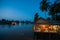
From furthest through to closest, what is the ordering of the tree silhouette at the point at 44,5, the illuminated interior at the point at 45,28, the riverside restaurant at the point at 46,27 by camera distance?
1. the tree silhouette at the point at 44,5
2. the illuminated interior at the point at 45,28
3. the riverside restaurant at the point at 46,27

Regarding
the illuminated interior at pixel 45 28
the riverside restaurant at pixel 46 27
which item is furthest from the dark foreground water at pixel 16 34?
the riverside restaurant at pixel 46 27

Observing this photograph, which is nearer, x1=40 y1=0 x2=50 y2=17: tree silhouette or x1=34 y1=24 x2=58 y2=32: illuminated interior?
x1=34 y1=24 x2=58 y2=32: illuminated interior

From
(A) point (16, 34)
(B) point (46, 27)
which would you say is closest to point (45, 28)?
(B) point (46, 27)

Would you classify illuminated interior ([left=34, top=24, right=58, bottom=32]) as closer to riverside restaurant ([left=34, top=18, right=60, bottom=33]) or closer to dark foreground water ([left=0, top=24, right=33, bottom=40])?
riverside restaurant ([left=34, top=18, right=60, bottom=33])

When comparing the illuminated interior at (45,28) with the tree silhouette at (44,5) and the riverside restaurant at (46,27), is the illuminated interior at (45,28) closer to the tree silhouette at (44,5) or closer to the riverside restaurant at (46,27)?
the riverside restaurant at (46,27)

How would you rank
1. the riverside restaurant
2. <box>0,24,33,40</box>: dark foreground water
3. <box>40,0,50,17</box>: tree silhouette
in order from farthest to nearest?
<box>40,0,50,17</box>: tree silhouette < <box>0,24,33,40</box>: dark foreground water < the riverside restaurant

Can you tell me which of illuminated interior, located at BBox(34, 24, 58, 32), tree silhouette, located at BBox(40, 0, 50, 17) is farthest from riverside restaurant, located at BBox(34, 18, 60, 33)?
tree silhouette, located at BBox(40, 0, 50, 17)

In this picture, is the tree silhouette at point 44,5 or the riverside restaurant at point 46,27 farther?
the tree silhouette at point 44,5

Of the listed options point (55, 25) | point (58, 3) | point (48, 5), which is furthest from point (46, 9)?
point (55, 25)

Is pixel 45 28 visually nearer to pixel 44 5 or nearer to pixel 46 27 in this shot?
pixel 46 27

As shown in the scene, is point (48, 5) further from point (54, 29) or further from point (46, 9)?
point (54, 29)

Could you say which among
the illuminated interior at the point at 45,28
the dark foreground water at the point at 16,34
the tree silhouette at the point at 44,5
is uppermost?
the tree silhouette at the point at 44,5

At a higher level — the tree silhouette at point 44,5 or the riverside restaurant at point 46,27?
the tree silhouette at point 44,5

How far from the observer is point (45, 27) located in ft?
100
